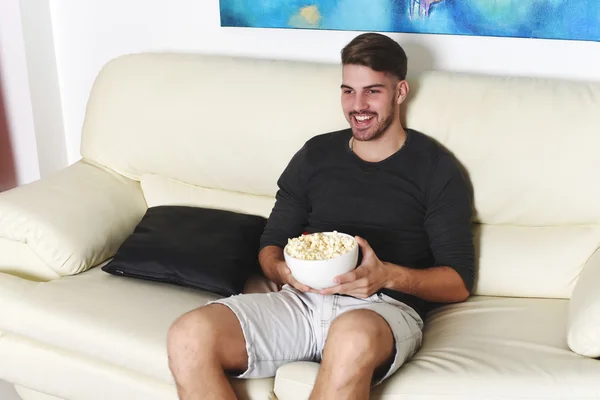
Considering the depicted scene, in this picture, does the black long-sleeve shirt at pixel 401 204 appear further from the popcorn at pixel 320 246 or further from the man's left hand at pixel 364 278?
the popcorn at pixel 320 246

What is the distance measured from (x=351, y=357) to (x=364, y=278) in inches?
9.2

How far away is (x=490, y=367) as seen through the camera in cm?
158

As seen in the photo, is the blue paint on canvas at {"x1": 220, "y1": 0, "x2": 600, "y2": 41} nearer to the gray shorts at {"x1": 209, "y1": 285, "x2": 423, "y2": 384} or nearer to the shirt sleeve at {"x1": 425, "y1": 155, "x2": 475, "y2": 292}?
the shirt sleeve at {"x1": 425, "y1": 155, "x2": 475, "y2": 292}

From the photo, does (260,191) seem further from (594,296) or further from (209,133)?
(594,296)

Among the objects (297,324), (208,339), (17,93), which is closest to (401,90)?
(297,324)

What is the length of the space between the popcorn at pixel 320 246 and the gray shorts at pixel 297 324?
0.57 ft

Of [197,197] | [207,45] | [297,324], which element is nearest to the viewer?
[297,324]

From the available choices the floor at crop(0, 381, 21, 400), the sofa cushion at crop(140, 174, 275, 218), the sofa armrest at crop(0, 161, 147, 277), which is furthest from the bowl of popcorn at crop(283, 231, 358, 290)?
the floor at crop(0, 381, 21, 400)

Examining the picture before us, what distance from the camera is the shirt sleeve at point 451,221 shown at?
1.87 meters

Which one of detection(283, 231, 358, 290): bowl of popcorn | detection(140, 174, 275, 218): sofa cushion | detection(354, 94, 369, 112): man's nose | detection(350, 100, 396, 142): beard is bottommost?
detection(140, 174, 275, 218): sofa cushion

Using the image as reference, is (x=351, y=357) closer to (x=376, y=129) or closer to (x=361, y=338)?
(x=361, y=338)

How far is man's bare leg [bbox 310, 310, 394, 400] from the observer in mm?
1501

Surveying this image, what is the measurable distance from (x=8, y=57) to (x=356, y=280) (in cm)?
195

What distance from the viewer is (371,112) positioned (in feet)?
6.35
